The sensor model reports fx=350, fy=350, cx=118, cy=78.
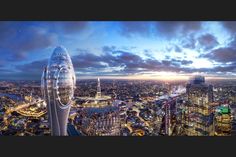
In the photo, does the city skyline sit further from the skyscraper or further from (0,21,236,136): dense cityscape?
the skyscraper

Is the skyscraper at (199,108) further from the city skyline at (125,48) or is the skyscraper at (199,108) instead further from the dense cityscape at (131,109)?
the city skyline at (125,48)

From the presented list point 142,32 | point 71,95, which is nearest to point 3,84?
point 71,95

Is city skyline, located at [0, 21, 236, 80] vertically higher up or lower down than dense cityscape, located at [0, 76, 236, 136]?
higher up

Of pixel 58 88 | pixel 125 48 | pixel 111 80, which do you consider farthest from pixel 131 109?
pixel 58 88

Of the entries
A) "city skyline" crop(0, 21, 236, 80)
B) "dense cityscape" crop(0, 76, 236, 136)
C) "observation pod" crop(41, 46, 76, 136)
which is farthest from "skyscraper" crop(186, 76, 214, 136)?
"observation pod" crop(41, 46, 76, 136)

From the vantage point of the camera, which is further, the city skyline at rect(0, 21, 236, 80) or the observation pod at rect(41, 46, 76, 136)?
the observation pod at rect(41, 46, 76, 136)
